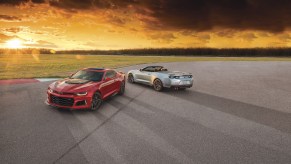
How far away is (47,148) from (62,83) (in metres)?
3.50

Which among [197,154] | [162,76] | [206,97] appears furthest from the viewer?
[162,76]

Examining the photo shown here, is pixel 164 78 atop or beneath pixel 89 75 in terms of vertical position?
beneath

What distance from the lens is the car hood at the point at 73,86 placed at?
7.13 meters

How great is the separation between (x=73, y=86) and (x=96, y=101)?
939 millimetres

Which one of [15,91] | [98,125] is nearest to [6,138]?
[98,125]

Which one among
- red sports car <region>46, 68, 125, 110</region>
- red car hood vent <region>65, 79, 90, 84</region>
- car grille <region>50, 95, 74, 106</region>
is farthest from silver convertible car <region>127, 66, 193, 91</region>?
car grille <region>50, 95, 74, 106</region>

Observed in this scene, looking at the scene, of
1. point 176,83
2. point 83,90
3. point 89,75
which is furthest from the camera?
point 176,83

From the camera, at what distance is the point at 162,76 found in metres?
11.1

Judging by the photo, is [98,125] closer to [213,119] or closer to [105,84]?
[105,84]

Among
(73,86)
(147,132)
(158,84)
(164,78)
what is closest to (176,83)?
(164,78)

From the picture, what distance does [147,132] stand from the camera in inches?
224

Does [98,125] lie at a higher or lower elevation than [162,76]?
lower

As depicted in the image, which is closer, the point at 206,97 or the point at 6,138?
the point at 6,138

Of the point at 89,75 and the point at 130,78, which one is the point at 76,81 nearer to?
the point at 89,75
